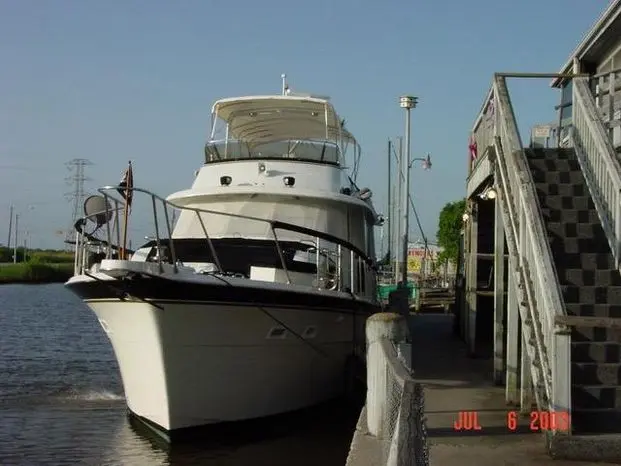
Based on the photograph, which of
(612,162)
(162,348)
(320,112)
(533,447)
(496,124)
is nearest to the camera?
(533,447)

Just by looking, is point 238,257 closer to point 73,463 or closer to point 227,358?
point 227,358

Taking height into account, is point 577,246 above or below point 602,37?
below

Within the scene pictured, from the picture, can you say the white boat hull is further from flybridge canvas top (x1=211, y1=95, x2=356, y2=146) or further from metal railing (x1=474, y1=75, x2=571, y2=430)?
flybridge canvas top (x1=211, y1=95, x2=356, y2=146)

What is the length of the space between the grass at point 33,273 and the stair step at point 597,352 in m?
94.6

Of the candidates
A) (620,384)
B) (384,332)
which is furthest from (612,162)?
(384,332)

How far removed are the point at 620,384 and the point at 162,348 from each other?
5504mm

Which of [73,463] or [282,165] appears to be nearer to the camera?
[73,463]

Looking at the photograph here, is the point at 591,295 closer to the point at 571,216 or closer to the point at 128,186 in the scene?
the point at 571,216

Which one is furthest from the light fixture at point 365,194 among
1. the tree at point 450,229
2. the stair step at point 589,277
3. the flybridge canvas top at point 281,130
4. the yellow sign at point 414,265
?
the yellow sign at point 414,265

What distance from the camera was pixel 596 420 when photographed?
7.29 m

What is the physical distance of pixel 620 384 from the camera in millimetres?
7562

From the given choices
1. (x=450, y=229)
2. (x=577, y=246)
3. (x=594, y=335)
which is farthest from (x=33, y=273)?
(x=594, y=335)

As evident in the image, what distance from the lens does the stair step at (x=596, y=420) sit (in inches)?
284

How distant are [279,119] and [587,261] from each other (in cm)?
1020
